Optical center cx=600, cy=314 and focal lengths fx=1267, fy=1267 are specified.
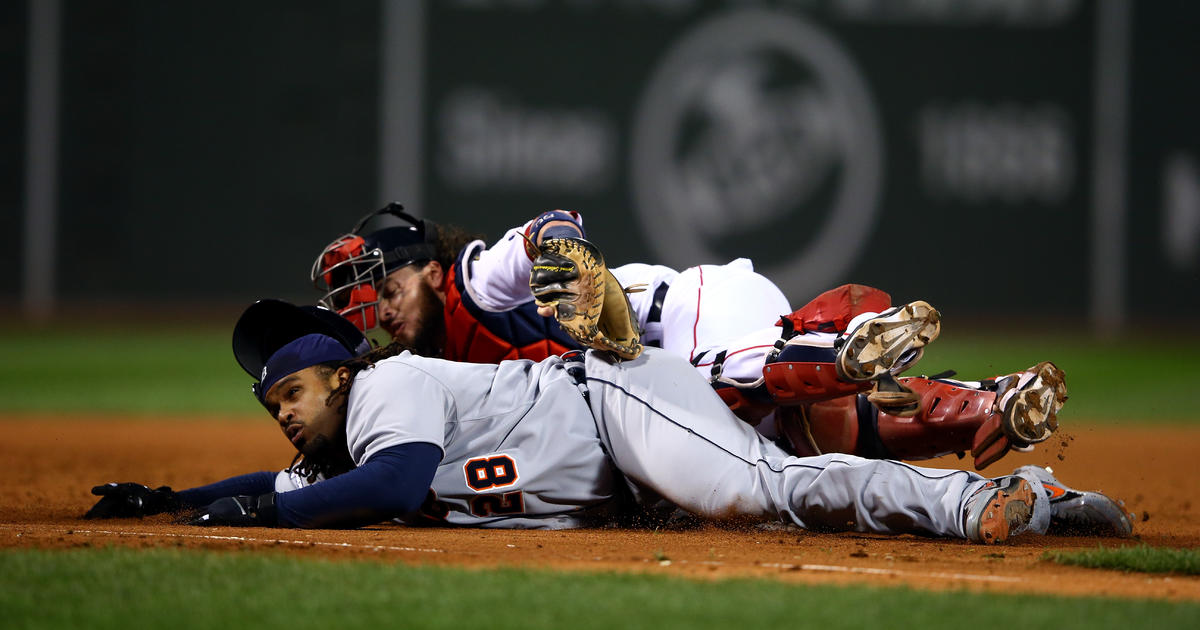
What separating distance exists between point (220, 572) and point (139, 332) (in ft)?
36.8

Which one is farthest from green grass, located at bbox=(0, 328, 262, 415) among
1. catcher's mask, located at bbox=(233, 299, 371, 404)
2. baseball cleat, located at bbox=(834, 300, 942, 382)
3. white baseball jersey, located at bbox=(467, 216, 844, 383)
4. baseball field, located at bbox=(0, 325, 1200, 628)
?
baseball cleat, located at bbox=(834, 300, 942, 382)

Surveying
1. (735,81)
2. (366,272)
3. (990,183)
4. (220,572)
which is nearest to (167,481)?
(366,272)

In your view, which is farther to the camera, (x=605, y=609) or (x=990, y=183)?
(x=990, y=183)

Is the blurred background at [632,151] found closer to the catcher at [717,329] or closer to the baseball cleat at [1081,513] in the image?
the catcher at [717,329]

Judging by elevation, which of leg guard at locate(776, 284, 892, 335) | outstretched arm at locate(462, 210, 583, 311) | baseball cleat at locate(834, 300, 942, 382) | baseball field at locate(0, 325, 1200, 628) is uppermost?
outstretched arm at locate(462, 210, 583, 311)

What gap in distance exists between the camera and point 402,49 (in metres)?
Result: 12.0

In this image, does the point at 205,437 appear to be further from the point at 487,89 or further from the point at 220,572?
the point at 487,89

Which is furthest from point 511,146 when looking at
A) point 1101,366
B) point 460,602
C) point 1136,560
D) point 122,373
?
point 460,602

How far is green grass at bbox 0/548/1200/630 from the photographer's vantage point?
7.50ft

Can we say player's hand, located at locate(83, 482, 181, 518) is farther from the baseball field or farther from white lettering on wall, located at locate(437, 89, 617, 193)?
white lettering on wall, located at locate(437, 89, 617, 193)

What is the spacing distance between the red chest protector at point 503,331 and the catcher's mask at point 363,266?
25 centimetres

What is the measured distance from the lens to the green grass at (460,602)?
2285 mm

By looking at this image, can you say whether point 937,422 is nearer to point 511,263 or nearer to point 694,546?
point 694,546

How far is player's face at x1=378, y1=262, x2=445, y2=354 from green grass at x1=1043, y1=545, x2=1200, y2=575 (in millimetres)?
2353
